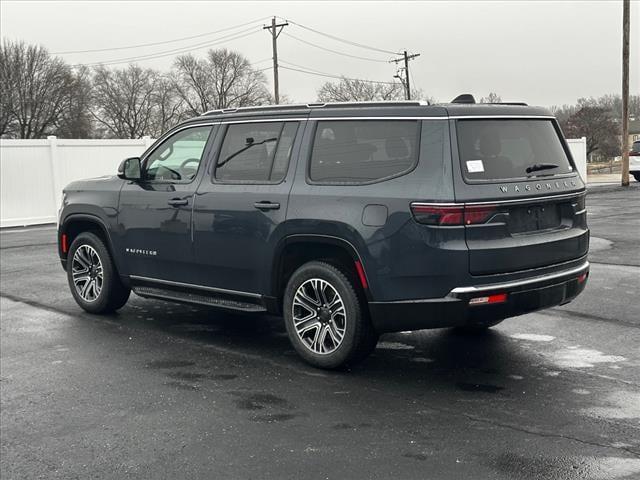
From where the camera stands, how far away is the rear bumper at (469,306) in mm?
4645

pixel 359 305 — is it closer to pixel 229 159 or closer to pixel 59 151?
pixel 229 159

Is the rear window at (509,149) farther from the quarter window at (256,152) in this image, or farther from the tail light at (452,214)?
the quarter window at (256,152)

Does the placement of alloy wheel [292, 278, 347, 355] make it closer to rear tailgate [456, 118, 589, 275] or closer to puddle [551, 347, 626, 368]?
rear tailgate [456, 118, 589, 275]

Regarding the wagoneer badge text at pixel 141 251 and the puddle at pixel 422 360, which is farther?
the wagoneer badge text at pixel 141 251

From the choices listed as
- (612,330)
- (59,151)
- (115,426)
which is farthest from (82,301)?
(59,151)

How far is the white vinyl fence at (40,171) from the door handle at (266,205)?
1720 cm

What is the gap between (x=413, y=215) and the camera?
4.69m

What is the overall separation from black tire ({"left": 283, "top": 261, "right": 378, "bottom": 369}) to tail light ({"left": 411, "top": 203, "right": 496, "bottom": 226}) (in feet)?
2.55

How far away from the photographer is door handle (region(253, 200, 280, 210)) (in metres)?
5.47

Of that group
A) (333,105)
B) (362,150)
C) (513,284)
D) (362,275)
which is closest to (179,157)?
(333,105)

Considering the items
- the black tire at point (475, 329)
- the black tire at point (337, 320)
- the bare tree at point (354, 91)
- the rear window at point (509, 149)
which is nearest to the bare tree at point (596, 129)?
the bare tree at point (354, 91)

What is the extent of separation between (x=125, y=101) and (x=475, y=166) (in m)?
83.4

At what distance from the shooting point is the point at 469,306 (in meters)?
4.64

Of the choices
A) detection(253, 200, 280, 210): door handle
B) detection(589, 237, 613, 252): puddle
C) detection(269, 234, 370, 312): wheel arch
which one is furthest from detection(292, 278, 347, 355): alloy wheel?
detection(589, 237, 613, 252): puddle
